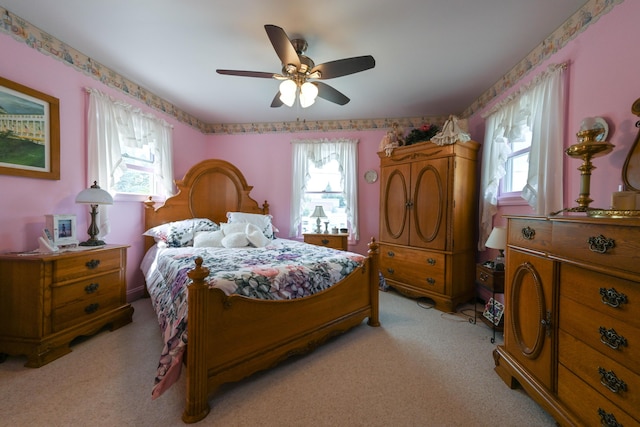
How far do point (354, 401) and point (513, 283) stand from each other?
1.23 metres

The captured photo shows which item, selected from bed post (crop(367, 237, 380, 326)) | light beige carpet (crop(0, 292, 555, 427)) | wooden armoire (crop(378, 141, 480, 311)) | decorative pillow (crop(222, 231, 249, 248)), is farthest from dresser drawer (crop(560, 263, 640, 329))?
decorative pillow (crop(222, 231, 249, 248))

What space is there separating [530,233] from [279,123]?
3794mm

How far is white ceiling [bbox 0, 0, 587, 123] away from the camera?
1847 mm

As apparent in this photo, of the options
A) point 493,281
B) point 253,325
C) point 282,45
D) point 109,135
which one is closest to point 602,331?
point 493,281

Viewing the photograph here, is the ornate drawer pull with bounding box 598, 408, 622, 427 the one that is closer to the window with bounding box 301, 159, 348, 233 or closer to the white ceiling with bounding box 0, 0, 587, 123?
the white ceiling with bounding box 0, 0, 587, 123

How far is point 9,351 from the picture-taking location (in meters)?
1.85

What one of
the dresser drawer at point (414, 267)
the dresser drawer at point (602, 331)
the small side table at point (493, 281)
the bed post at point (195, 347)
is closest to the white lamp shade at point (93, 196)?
the bed post at point (195, 347)

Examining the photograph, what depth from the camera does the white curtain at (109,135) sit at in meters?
2.56

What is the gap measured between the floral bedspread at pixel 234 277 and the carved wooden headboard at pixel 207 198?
802 mm

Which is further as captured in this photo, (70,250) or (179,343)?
(70,250)

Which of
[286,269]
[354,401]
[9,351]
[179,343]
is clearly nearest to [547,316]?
[354,401]

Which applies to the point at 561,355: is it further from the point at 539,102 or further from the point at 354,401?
the point at 539,102

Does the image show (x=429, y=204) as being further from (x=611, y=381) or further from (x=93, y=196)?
(x=93, y=196)

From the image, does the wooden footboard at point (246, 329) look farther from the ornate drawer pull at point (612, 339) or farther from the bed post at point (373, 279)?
the ornate drawer pull at point (612, 339)
